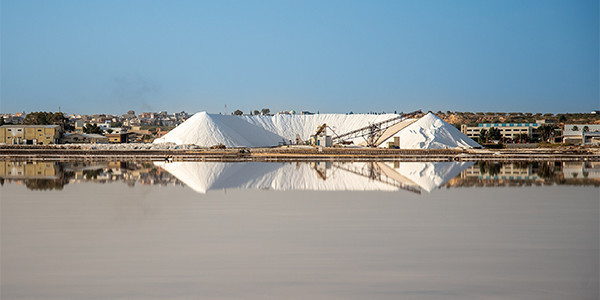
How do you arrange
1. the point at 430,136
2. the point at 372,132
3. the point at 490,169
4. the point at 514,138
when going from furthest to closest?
the point at 514,138 → the point at 372,132 → the point at 430,136 → the point at 490,169

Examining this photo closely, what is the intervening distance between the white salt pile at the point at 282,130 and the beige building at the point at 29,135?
31.3ft

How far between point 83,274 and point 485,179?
19590 mm

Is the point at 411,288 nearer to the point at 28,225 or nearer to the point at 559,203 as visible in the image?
the point at 28,225

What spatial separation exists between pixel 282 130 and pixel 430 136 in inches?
806

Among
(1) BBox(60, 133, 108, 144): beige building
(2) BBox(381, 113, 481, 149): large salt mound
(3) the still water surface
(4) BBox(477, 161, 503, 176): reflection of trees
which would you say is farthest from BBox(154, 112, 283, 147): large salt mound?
(3) the still water surface

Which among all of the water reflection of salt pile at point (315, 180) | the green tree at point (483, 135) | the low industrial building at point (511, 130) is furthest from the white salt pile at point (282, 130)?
the water reflection of salt pile at point (315, 180)

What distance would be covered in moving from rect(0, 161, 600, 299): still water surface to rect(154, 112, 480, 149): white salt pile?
35004 mm

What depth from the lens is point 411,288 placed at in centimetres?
814

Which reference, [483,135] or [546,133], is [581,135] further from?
[483,135]

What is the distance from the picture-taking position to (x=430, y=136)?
5481 centimetres

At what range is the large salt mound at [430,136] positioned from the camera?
53.4m

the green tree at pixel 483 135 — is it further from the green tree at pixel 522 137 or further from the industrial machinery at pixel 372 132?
the industrial machinery at pixel 372 132

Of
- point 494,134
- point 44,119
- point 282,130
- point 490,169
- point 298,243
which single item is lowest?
point 298,243

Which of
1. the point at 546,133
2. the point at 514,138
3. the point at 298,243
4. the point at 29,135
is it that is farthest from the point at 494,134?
the point at 298,243
